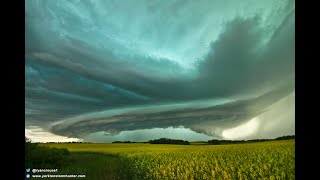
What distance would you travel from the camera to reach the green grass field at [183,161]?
881cm

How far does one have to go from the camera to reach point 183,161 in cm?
950

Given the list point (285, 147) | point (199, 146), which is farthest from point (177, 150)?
point (285, 147)

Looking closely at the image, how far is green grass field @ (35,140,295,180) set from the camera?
8.81m

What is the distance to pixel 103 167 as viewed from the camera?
31.8 ft
